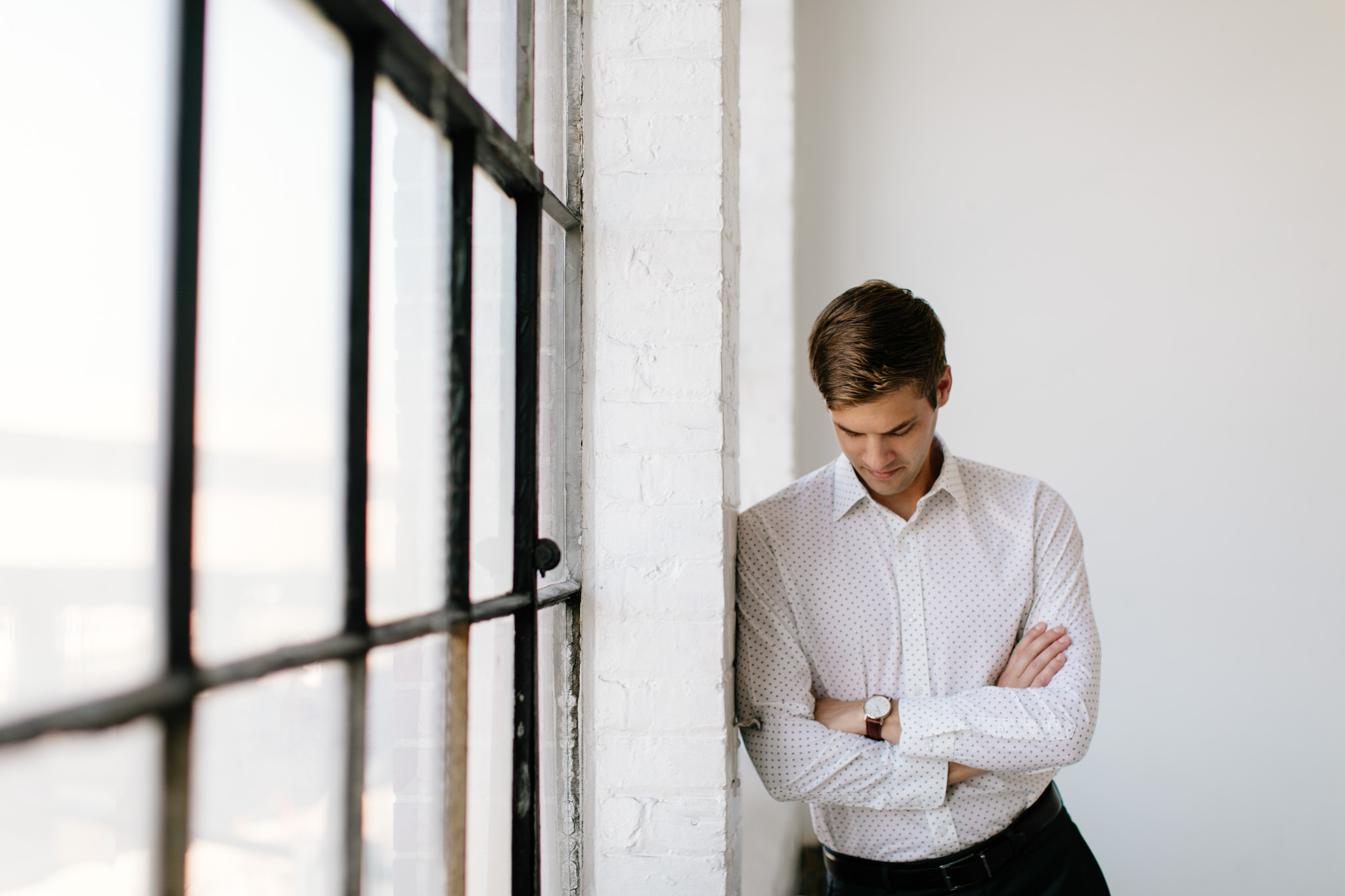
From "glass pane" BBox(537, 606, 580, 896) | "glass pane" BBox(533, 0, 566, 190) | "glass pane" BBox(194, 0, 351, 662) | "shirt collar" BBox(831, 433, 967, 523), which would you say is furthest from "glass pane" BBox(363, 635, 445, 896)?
"shirt collar" BBox(831, 433, 967, 523)

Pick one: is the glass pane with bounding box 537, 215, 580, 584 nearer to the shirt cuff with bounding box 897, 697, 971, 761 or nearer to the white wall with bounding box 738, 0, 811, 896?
the shirt cuff with bounding box 897, 697, 971, 761

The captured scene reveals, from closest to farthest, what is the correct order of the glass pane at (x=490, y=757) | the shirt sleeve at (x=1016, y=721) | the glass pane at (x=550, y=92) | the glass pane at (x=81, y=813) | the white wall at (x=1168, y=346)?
1. the glass pane at (x=81, y=813)
2. the glass pane at (x=490, y=757)
3. the glass pane at (x=550, y=92)
4. the shirt sleeve at (x=1016, y=721)
5. the white wall at (x=1168, y=346)

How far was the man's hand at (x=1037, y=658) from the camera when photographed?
1.44 m

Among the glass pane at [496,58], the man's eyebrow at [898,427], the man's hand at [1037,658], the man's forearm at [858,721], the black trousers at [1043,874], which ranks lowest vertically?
the black trousers at [1043,874]

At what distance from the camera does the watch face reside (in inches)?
55.3

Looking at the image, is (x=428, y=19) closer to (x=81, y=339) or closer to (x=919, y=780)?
(x=81, y=339)

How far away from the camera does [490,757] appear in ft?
3.14

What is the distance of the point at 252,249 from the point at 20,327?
6.6 inches

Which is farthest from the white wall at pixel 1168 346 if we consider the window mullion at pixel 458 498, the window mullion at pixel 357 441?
the window mullion at pixel 357 441

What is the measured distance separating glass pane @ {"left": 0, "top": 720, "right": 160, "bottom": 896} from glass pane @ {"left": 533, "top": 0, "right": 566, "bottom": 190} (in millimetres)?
896

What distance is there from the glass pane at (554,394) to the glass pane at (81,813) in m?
0.75

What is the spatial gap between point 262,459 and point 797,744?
104 cm

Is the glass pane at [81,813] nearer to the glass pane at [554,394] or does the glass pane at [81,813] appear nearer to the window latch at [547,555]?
the window latch at [547,555]

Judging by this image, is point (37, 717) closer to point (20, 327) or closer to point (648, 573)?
point (20, 327)
